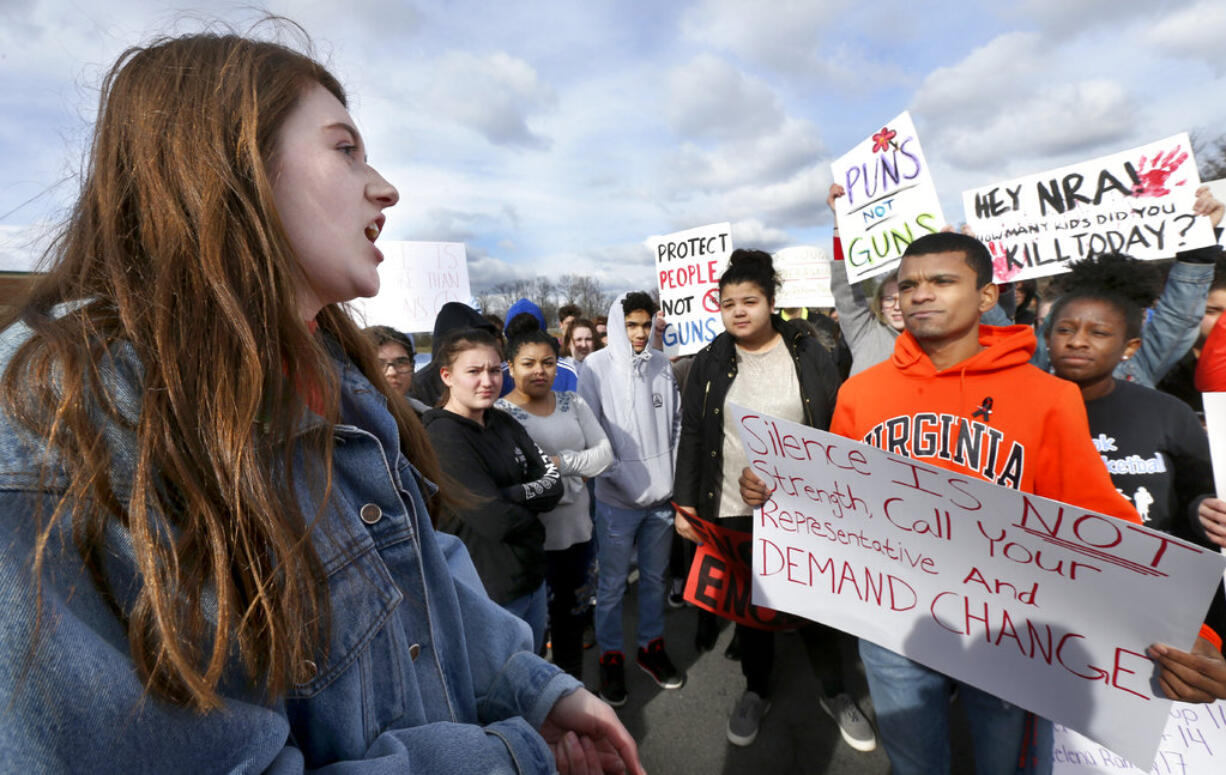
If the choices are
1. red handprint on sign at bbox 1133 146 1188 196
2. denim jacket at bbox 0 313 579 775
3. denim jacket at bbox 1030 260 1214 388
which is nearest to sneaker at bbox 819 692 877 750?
denim jacket at bbox 1030 260 1214 388

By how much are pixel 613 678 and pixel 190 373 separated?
2956mm

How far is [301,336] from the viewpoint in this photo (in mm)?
758

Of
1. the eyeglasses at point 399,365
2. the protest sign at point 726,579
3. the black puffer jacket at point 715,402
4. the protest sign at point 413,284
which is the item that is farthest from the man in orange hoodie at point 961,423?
the protest sign at point 413,284

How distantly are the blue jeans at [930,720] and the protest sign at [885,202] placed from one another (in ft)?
7.06

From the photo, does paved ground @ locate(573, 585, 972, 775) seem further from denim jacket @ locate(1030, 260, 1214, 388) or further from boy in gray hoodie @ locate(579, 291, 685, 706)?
denim jacket @ locate(1030, 260, 1214, 388)

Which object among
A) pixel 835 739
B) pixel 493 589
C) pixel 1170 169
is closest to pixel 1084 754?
pixel 835 739

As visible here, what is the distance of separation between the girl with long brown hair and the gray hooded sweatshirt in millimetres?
2279

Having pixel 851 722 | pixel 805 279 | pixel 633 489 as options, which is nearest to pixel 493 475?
pixel 633 489

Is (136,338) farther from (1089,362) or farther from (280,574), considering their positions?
(1089,362)

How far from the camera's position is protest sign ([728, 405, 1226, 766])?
126cm

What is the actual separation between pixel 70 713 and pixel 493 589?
1.74 meters

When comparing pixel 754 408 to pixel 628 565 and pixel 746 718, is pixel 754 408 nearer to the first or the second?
pixel 628 565

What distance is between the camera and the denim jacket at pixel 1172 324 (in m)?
2.64

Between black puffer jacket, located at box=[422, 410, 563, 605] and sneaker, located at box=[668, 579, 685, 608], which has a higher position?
black puffer jacket, located at box=[422, 410, 563, 605]
